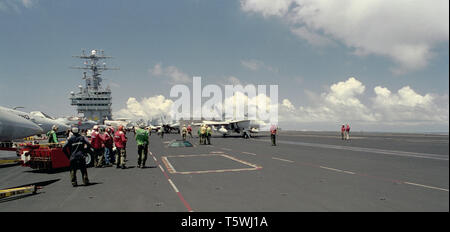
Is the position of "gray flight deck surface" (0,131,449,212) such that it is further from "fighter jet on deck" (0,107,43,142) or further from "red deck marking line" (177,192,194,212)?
"fighter jet on deck" (0,107,43,142)

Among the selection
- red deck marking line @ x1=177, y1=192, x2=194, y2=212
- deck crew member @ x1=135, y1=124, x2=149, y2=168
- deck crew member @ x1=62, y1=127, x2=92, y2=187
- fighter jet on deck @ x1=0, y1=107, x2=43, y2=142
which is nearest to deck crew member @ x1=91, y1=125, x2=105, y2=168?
deck crew member @ x1=135, y1=124, x2=149, y2=168

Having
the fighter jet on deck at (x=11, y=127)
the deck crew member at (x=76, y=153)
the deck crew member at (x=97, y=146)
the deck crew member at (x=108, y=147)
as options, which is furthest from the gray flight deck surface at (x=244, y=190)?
the deck crew member at (x=108, y=147)

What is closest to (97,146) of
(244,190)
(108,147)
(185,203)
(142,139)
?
(108,147)

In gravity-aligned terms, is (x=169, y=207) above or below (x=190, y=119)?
below

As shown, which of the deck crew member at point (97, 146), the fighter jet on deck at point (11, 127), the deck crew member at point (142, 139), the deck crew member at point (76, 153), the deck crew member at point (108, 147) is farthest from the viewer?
the deck crew member at point (108, 147)

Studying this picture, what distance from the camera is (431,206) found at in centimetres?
639

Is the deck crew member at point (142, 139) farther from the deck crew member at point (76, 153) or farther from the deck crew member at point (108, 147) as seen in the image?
the deck crew member at point (76, 153)

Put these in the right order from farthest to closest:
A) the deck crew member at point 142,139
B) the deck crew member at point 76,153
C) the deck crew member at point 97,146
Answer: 1. the deck crew member at point 97,146
2. the deck crew member at point 142,139
3. the deck crew member at point 76,153

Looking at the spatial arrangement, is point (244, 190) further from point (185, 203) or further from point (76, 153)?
point (76, 153)

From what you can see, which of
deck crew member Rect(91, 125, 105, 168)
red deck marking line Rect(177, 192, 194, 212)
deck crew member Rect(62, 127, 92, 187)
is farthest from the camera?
deck crew member Rect(91, 125, 105, 168)

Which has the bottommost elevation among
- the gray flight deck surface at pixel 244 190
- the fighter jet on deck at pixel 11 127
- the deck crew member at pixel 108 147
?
the gray flight deck surface at pixel 244 190
